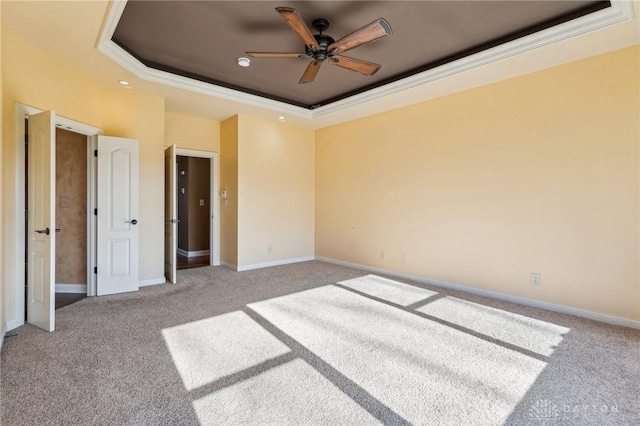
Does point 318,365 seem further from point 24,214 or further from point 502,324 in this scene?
point 24,214

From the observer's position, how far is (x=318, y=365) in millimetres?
2326

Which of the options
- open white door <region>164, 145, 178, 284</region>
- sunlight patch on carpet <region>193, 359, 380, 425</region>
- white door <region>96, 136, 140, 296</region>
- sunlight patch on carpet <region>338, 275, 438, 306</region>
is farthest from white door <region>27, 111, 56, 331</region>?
sunlight patch on carpet <region>338, 275, 438, 306</region>

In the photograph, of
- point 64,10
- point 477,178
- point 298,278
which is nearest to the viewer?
point 64,10

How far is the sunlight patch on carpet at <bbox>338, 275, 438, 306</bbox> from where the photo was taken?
13.0 ft

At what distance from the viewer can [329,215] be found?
6332 millimetres

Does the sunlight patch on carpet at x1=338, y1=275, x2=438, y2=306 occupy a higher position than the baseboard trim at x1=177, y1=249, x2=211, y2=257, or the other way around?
the baseboard trim at x1=177, y1=249, x2=211, y2=257

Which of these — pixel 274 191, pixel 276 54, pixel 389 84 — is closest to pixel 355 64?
pixel 276 54

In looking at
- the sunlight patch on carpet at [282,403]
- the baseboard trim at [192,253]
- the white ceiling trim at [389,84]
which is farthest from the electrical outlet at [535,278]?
the baseboard trim at [192,253]

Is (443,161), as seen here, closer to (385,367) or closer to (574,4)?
(574,4)

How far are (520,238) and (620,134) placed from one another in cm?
142

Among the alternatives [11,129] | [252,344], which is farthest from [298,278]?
[11,129]

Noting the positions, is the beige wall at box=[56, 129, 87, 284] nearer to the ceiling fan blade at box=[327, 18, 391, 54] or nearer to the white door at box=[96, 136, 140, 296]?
the white door at box=[96, 136, 140, 296]

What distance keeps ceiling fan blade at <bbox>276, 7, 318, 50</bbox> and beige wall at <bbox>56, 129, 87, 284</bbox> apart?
3527 mm

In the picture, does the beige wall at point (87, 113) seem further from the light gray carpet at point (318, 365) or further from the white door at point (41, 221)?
the light gray carpet at point (318, 365)
